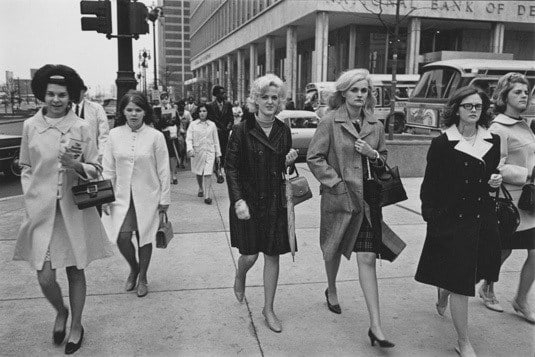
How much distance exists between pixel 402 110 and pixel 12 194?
19.0 metres

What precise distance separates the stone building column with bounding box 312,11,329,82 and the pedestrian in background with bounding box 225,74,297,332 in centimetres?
3228

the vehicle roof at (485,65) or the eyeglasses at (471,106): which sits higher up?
the vehicle roof at (485,65)

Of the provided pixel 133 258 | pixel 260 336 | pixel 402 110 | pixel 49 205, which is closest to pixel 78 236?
pixel 49 205

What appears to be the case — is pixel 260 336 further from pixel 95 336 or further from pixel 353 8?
pixel 353 8

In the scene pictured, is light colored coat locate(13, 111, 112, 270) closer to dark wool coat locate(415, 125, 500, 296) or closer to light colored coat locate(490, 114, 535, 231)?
dark wool coat locate(415, 125, 500, 296)

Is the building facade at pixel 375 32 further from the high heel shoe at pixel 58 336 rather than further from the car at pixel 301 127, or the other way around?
the high heel shoe at pixel 58 336

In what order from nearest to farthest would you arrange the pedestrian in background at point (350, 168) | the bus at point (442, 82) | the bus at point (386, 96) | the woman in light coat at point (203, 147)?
the pedestrian in background at point (350, 168)
the woman in light coat at point (203, 147)
the bus at point (442, 82)
the bus at point (386, 96)

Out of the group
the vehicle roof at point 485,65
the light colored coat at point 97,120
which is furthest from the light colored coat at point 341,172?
the vehicle roof at point 485,65

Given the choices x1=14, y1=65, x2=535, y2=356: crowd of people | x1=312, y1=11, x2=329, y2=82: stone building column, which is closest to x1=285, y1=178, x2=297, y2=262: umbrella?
x1=14, y1=65, x2=535, y2=356: crowd of people

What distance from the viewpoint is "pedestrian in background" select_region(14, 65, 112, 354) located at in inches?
133

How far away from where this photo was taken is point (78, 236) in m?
3.46

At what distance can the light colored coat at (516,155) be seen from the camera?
396 centimetres

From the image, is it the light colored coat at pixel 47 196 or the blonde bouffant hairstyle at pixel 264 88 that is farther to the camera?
the blonde bouffant hairstyle at pixel 264 88

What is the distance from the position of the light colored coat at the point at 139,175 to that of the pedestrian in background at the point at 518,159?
9.11 ft
